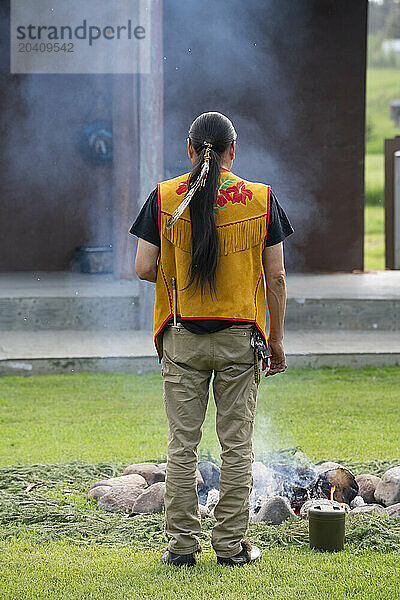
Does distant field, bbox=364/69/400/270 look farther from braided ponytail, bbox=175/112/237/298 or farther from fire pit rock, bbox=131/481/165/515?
braided ponytail, bbox=175/112/237/298

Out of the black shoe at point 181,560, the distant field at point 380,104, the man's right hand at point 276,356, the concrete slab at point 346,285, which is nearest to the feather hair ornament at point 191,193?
the man's right hand at point 276,356

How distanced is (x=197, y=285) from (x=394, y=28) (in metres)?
27.0

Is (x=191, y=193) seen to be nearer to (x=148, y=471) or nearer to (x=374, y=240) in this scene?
(x=148, y=471)

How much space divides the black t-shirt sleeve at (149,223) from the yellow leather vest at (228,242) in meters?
0.01

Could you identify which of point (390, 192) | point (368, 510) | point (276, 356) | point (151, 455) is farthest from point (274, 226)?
point (390, 192)

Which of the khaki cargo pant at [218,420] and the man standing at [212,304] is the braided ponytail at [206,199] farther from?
the khaki cargo pant at [218,420]

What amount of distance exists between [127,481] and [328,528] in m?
0.84

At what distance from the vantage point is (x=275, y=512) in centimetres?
279

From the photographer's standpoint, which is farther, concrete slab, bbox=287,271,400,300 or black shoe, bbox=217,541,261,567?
concrete slab, bbox=287,271,400,300

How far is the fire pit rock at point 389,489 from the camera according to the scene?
2.94 m

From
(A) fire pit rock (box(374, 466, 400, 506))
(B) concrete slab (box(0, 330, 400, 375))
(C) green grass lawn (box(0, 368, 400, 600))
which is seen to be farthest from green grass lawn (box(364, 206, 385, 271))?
(A) fire pit rock (box(374, 466, 400, 506))

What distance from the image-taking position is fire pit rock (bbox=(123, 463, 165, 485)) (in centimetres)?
318

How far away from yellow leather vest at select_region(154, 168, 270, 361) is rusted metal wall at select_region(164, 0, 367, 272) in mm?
5504

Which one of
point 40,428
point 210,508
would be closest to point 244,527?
point 210,508
